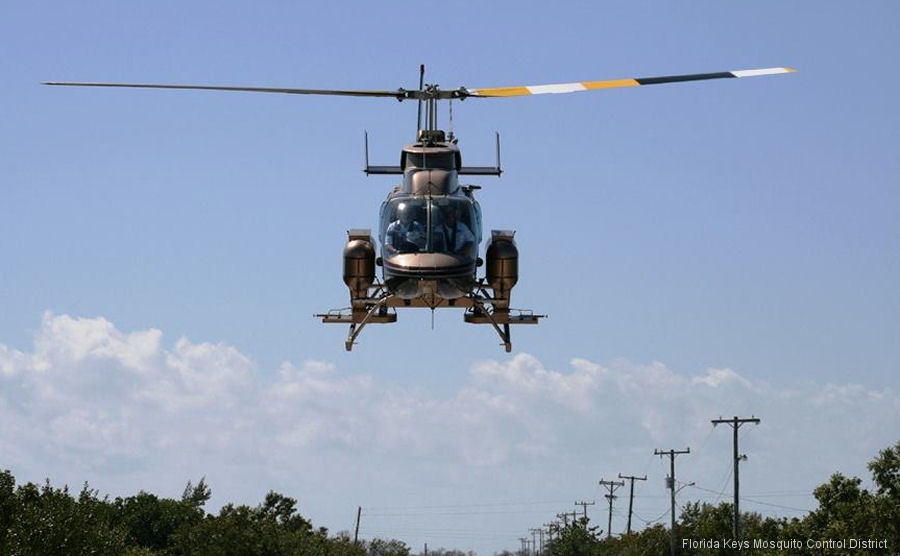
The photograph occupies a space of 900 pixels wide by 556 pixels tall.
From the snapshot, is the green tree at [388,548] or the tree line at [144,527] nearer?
the tree line at [144,527]

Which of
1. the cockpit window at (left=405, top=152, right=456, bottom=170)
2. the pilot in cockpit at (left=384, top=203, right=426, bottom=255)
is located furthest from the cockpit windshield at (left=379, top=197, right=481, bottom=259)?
the cockpit window at (left=405, top=152, right=456, bottom=170)

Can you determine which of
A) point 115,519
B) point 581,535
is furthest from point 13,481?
point 581,535

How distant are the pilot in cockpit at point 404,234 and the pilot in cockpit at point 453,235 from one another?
37 cm

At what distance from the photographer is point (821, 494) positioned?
74125 millimetres

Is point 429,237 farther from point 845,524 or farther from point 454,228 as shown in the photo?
point 845,524

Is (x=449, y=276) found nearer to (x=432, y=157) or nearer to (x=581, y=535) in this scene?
(x=432, y=157)

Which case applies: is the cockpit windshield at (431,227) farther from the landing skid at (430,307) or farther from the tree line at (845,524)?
the tree line at (845,524)

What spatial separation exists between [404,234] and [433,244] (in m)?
0.76

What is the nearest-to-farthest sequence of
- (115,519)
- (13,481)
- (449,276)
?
1. (449,276)
2. (13,481)
3. (115,519)

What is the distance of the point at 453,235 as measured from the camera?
113ft

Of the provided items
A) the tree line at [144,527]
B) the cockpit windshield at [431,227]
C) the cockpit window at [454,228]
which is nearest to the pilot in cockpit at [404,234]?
the cockpit windshield at [431,227]

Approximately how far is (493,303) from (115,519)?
7913cm

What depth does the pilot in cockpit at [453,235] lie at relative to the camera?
3416 cm

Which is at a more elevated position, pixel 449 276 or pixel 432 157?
pixel 432 157
